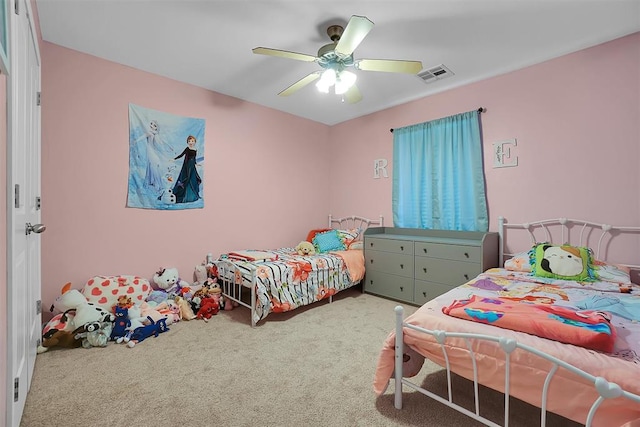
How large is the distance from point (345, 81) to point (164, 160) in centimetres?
207

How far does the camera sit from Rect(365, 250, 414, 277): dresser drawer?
11.0 feet

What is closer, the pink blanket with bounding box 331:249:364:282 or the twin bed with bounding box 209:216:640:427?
the twin bed with bounding box 209:216:640:427

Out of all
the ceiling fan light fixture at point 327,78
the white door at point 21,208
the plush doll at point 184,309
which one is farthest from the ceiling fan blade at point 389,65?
the plush doll at point 184,309

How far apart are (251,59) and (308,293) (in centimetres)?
237

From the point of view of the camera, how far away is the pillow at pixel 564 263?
228cm

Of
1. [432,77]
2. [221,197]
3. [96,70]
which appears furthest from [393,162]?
[96,70]

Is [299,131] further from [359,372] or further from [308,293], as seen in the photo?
[359,372]

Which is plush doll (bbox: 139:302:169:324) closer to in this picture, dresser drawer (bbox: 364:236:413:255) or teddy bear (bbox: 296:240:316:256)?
teddy bear (bbox: 296:240:316:256)

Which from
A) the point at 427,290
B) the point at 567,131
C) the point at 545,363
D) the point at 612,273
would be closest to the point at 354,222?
the point at 427,290

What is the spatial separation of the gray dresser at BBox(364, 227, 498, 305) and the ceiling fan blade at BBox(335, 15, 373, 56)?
2.11m

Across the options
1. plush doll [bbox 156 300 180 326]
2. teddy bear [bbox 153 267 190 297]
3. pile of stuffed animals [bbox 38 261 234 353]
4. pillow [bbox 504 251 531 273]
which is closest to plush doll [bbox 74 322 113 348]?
pile of stuffed animals [bbox 38 261 234 353]

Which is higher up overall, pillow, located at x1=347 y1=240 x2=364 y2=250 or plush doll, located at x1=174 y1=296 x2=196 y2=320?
pillow, located at x1=347 y1=240 x2=364 y2=250

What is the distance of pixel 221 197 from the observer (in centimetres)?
358

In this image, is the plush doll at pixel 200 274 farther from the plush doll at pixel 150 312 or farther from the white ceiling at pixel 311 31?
the white ceiling at pixel 311 31
